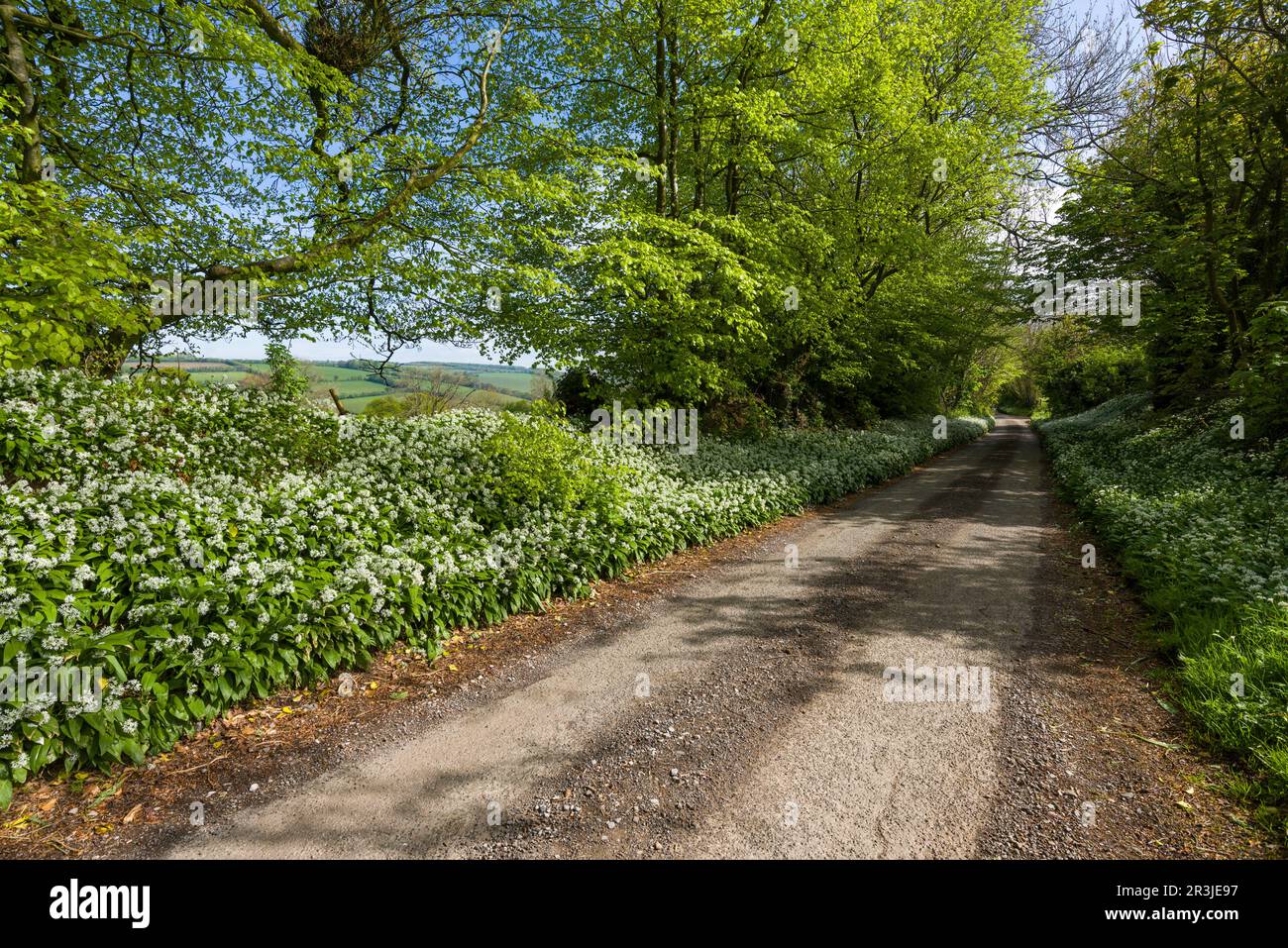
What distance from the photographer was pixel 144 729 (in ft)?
12.3

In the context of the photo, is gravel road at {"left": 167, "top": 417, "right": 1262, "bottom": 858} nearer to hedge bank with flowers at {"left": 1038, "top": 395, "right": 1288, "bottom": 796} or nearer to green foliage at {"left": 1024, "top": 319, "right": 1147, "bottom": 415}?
hedge bank with flowers at {"left": 1038, "top": 395, "right": 1288, "bottom": 796}

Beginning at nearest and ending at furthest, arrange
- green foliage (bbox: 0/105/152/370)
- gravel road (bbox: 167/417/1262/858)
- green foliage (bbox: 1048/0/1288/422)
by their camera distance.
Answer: gravel road (bbox: 167/417/1262/858)
green foliage (bbox: 0/105/152/370)
green foliage (bbox: 1048/0/1288/422)

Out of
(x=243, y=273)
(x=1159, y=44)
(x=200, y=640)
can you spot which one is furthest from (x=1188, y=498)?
(x=243, y=273)

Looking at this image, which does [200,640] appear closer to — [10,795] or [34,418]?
[10,795]

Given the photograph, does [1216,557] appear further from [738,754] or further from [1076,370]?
[1076,370]

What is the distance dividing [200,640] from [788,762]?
14.9ft

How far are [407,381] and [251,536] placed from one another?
800 centimetres

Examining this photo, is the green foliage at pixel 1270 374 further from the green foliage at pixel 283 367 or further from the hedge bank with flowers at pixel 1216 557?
the green foliage at pixel 283 367

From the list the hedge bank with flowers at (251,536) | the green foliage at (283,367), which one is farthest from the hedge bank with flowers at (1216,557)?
the green foliage at (283,367)

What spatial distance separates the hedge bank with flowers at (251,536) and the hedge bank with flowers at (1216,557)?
5.97m

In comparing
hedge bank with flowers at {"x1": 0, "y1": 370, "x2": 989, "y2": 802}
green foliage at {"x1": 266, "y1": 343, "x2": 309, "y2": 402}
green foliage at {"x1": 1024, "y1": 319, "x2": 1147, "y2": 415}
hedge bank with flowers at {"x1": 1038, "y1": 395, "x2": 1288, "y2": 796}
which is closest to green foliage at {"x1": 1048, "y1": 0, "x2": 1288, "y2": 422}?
hedge bank with flowers at {"x1": 1038, "y1": 395, "x2": 1288, "y2": 796}

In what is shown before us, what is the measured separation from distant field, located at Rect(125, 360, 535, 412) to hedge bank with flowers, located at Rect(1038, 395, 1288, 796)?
912 centimetres

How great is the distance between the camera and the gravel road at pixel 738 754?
10.4 ft

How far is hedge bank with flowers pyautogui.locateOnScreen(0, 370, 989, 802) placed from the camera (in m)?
3.85
